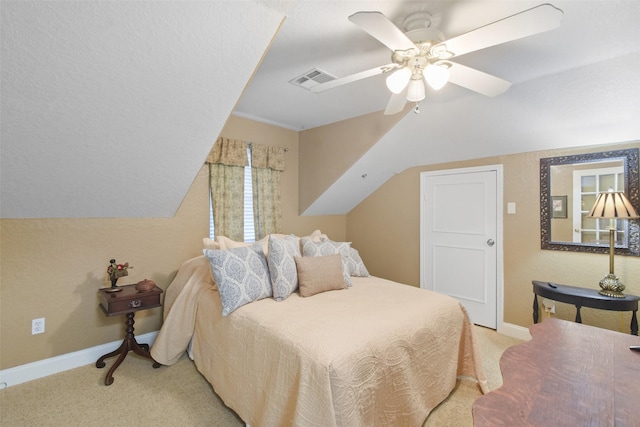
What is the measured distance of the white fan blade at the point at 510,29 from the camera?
1.11m


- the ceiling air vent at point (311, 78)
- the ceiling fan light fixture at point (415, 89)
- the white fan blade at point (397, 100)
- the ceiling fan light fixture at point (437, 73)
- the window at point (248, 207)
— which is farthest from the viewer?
the window at point (248, 207)

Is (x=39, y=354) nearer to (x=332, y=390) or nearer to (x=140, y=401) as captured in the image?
(x=140, y=401)

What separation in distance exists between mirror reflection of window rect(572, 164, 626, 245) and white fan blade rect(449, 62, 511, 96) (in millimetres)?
1644

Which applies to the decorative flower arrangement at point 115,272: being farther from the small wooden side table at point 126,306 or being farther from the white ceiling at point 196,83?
the white ceiling at point 196,83

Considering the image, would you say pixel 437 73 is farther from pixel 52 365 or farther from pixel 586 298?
pixel 52 365

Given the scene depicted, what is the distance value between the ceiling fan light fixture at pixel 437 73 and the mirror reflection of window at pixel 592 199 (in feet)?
6.82

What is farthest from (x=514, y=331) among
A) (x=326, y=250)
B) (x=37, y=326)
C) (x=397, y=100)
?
(x=37, y=326)

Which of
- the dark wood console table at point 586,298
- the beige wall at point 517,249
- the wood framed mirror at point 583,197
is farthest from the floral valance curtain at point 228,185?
the wood framed mirror at point 583,197

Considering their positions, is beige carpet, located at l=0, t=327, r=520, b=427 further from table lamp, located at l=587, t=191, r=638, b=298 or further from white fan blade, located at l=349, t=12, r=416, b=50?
white fan blade, located at l=349, t=12, r=416, b=50

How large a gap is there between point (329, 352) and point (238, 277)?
976mm

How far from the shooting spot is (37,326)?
228cm

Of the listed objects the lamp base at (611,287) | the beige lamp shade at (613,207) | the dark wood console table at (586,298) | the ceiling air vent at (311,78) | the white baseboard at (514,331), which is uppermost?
the ceiling air vent at (311,78)

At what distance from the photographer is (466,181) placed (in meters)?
3.40

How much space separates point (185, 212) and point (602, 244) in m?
3.96
